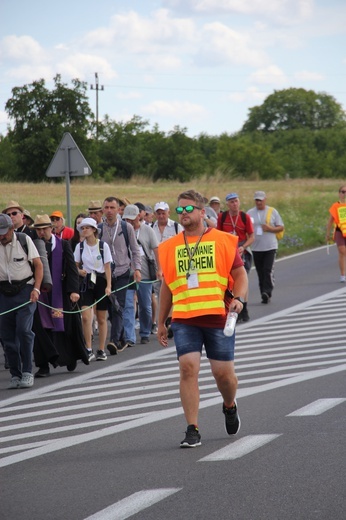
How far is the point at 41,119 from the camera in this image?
311 ft

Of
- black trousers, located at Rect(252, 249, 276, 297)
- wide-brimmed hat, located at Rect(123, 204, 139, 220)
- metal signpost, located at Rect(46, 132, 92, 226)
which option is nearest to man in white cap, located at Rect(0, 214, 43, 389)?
wide-brimmed hat, located at Rect(123, 204, 139, 220)

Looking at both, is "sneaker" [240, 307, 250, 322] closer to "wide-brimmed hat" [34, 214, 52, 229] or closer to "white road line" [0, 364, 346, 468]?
"wide-brimmed hat" [34, 214, 52, 229]

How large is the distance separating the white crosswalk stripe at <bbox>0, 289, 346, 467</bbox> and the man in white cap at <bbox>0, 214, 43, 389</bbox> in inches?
18.0

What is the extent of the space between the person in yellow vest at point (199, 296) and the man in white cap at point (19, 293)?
4060 mm

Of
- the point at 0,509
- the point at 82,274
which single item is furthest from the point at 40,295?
the point at 0,509

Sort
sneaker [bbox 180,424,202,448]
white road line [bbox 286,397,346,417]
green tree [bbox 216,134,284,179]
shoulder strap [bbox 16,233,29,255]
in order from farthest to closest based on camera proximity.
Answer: green tree [bbox 216,134,284,179] → shoulder strap [bbox 16,233,29,255] → white road line [bbox 286,397,346,417] → sneaker [bbox 180,424,202,448]

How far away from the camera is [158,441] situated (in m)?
9.23

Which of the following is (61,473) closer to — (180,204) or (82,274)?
(180,204)

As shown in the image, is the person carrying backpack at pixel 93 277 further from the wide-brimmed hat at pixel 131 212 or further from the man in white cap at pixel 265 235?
the man in white cap at pixel 265 235

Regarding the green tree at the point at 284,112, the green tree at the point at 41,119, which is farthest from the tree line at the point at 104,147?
the green tree at the point at 284,112

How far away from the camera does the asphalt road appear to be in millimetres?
6949

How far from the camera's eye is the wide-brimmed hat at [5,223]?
12.8 meters

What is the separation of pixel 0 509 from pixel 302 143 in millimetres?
136227

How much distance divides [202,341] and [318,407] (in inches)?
71.2
